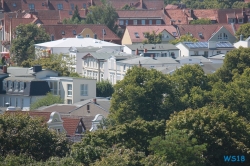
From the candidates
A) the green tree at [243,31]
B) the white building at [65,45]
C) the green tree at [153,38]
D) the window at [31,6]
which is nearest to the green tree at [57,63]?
the white building at [65,45]

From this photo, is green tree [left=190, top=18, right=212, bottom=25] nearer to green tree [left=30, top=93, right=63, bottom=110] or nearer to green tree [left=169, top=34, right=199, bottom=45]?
green tree [left=169, top=34, right=199, bottom=45]

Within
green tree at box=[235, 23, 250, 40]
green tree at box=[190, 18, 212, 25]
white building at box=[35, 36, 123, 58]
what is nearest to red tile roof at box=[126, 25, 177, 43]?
green tree at box=[235, 23, 250, 40]

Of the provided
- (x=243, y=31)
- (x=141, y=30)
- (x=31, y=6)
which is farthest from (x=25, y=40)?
(x=31, y=6)

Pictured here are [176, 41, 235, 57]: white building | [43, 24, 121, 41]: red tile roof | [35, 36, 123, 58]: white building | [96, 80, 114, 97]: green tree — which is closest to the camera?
[96, 80, 114, 97]: green tree

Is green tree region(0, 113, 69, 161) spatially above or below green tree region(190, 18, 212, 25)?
below

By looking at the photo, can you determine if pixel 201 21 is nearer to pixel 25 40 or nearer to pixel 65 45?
pixel 25 40

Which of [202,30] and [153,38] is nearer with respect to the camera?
[153,38]
